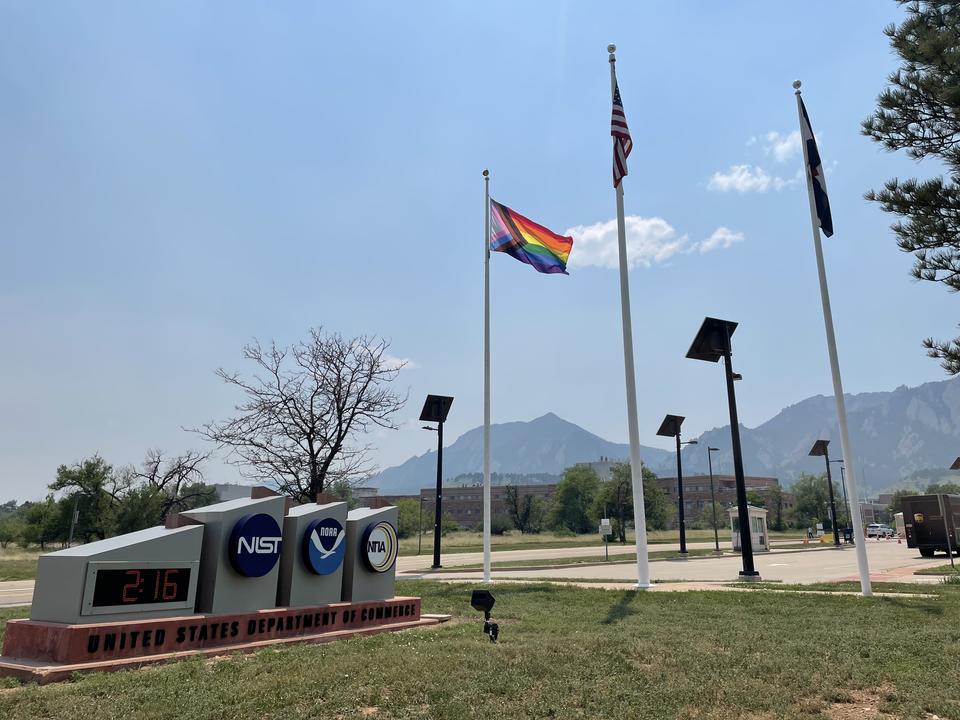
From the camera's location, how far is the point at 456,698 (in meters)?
6.22

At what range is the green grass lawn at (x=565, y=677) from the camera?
19.4 ft

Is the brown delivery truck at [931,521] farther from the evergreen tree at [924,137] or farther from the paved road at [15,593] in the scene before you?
the paved road at [15,593]

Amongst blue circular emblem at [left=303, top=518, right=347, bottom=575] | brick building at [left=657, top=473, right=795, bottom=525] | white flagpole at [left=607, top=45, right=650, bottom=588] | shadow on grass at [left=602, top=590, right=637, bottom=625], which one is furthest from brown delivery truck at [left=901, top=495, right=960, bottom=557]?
brick building at [left=657, top=473, right=795, bottom=525]

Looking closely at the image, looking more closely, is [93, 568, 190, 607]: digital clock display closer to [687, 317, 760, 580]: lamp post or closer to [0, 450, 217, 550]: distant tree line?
[687, 317, 760, 580]: lamp post

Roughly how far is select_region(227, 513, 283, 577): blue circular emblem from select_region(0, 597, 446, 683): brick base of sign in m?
0.63

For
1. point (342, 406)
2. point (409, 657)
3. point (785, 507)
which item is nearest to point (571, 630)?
point (409, 657)

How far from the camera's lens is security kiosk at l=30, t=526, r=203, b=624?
25.0ft

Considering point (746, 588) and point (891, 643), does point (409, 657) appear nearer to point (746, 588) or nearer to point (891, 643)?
point (891, 643)

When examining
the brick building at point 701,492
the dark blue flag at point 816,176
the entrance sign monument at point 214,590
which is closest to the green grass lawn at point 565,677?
the entrance sign monument at point 214,590

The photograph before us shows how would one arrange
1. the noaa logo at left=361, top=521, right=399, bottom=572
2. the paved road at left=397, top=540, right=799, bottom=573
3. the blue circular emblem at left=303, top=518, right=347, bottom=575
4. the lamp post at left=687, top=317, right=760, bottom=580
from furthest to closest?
the paved road at left=397, top=540, right=799, bottom=573 → the lamp post at left=687, top=317, right=760, bottom=580 → the noaa logo at left=361, top=521, right=399, bottom=572 → the blue circular emblem at left=303, top=518, right=347, bottom=575

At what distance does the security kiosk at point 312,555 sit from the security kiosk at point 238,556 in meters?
0.31

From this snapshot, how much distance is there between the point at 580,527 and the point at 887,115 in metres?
96.5

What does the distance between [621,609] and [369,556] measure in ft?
17.2

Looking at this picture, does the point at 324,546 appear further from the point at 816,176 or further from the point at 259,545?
the point at 816,176
